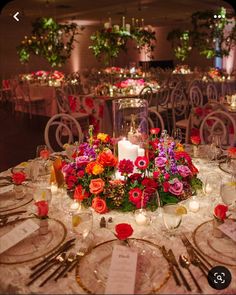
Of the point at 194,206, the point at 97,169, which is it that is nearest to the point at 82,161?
the point at 97,169

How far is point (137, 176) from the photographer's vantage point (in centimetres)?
174

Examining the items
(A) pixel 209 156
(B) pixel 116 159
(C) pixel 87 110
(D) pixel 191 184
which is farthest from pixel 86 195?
(C) pixel 87 110

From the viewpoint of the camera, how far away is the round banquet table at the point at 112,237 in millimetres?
1116

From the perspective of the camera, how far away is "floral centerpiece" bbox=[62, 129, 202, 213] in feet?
5.46

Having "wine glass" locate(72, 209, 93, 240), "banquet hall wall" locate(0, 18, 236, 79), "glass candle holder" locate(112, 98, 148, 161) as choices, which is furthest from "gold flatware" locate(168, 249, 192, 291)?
"banquet hall wall" locate(0, 18, 236, 79)

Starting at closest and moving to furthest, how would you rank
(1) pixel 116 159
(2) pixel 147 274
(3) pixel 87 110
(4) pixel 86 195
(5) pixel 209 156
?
Result: (2) pixel 147 274 → (4) pixel 86 195 → (1) pixel 116 159 → (5) pixel 209 156 → (3) pixel 87 110

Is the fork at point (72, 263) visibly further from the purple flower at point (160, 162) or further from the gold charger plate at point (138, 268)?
the purple flower at point (160, 162)

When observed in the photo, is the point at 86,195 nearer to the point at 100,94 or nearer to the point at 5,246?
the point at 5,246

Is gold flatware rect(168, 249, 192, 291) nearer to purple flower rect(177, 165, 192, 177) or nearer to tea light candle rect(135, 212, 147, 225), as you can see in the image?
tea light candle rect(135, 212, 147, 225)

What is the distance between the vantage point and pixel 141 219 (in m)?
1.52

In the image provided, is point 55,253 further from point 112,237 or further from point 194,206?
point 194,206

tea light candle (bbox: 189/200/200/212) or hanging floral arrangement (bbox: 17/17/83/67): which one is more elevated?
hanging floral arrangement (bbox: 17/17/83/67)

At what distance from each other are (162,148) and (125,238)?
0.73 m

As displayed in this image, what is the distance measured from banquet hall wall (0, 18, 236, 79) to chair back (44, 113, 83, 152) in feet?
17.9
